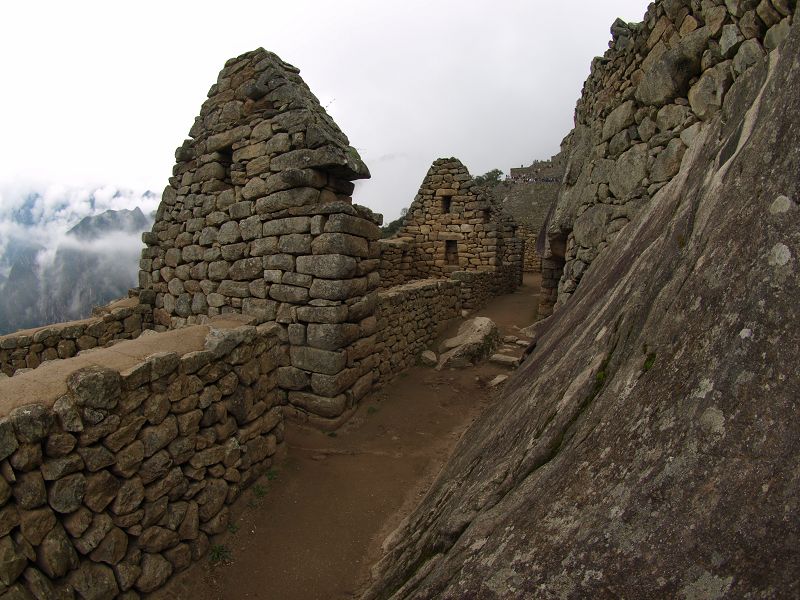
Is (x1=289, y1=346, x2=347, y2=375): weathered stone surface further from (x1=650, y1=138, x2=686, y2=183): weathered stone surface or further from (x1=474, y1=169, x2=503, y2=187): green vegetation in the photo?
(x1=474, y1=169, x2=503, y2=187): green vegetation

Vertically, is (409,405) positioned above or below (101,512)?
below

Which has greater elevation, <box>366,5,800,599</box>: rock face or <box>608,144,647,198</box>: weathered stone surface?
<box>608,144,647,198</box>: weathered stone surface

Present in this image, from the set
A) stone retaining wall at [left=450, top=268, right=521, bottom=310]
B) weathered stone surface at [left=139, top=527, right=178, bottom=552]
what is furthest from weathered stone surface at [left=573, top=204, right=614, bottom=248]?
weathered stone surface at [left=139, top=527, right=178, bottom=552]

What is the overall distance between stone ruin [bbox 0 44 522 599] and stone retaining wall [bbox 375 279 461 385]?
52mm

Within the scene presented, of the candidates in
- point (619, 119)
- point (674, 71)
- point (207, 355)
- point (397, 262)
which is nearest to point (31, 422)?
point (207, 355)

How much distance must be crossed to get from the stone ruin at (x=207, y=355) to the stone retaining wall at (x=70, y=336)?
3 cm

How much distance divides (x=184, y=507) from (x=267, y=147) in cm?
513

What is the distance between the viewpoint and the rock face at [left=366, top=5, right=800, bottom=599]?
1.17 metres

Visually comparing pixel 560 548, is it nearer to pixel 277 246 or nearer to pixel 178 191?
pixel 277 246

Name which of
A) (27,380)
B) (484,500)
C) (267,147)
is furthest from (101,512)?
(267,147)

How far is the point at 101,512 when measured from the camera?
278 cm

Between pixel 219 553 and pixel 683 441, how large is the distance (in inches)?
149

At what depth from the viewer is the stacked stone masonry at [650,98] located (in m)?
3.61

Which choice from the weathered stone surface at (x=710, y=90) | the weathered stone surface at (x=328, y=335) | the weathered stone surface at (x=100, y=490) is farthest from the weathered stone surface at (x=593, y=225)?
the weathered stone surface at (x=100, y=490)
